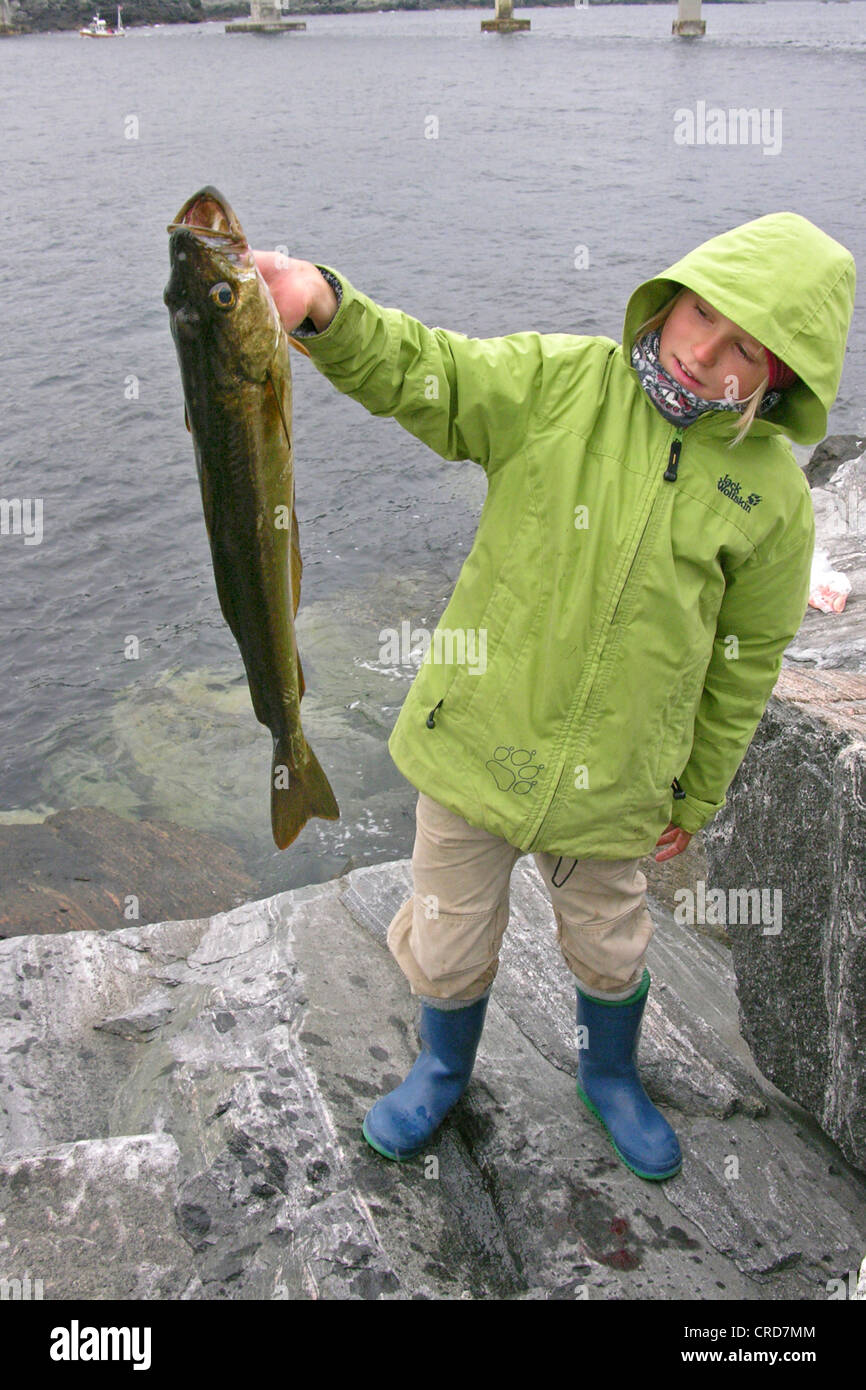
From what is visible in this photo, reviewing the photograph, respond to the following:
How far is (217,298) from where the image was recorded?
1839 millimetres

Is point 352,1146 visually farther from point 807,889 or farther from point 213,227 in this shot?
point 213,227

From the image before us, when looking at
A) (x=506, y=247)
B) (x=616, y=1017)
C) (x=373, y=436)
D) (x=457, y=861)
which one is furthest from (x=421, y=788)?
(x=506, y=247)

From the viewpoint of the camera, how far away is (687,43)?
219 feet

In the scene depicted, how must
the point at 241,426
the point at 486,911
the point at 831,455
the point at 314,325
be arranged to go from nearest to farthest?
the point at 241,426 → the point at 314,325 → the point at 486,911 → the point at 831,455

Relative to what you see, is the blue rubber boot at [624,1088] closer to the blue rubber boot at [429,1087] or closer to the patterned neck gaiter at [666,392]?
the blue rubber boot at [429,1087]

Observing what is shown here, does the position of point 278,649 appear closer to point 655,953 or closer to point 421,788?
point 421,788

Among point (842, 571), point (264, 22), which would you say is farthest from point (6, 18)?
point (842, 571)

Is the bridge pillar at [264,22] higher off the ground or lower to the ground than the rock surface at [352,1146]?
higher

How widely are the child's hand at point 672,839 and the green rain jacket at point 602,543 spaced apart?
0.24 m

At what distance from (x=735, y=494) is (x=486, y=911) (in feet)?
4.31

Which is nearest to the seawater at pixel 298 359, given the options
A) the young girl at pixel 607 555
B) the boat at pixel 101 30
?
the young girl at pixel 607 555

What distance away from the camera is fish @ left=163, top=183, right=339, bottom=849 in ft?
6.03

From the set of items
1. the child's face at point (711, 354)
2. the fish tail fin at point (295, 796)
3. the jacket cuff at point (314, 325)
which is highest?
the jacket cuff at point (314, 325)

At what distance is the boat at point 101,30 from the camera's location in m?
81.0
